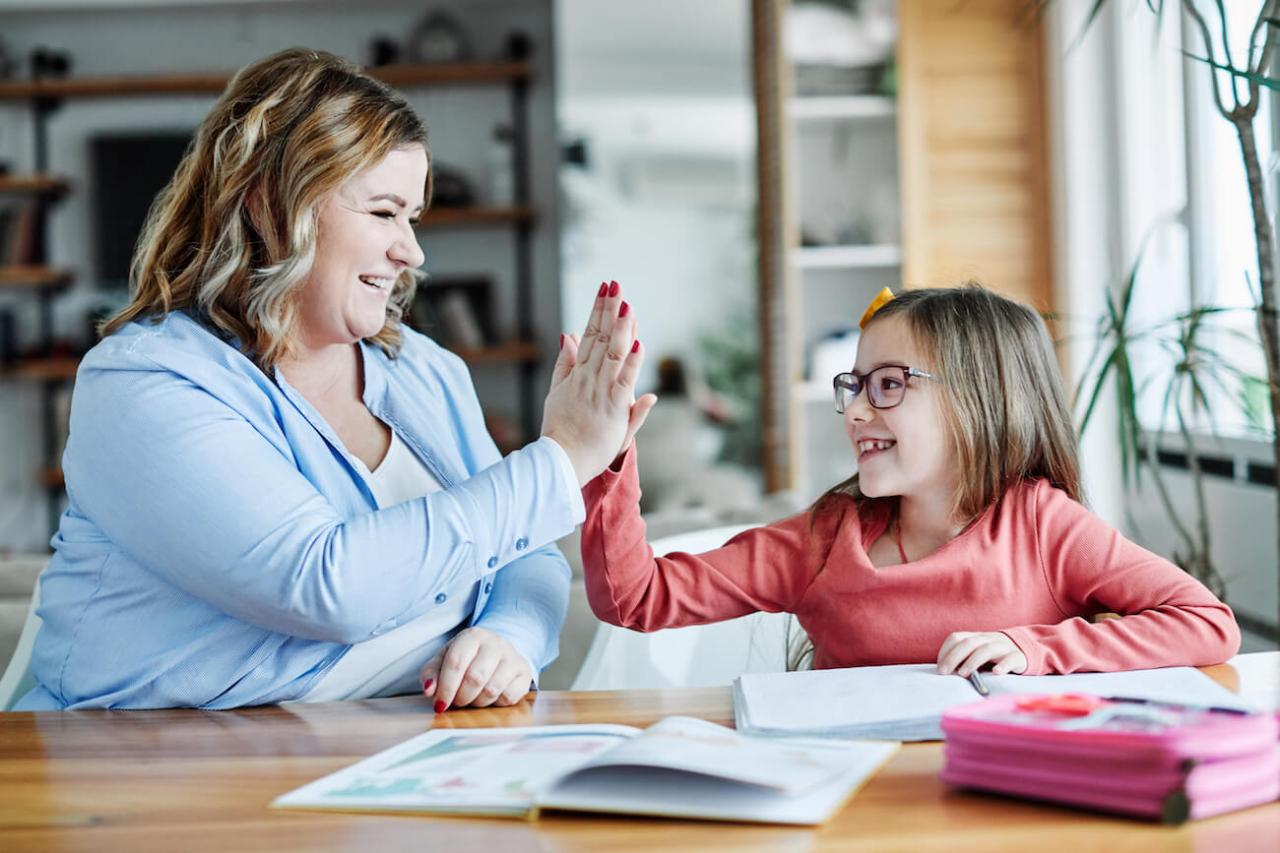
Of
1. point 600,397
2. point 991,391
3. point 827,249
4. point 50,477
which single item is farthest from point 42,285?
point 991,391

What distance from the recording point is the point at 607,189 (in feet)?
17.5

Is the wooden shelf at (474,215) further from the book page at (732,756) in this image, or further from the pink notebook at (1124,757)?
the pink notebook at (1124,757)

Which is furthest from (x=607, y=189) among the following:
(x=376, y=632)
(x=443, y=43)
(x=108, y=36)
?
(x=376, y=632)

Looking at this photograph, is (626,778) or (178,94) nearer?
(626,778)

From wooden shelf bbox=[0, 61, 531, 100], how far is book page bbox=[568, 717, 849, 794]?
503cm

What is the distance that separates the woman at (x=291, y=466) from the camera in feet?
4.24

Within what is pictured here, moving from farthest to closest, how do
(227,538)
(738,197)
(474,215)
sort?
1. (474,215)
2. (738,197)
3. (227,538)

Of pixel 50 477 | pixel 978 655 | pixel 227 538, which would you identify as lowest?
pixel 50 477

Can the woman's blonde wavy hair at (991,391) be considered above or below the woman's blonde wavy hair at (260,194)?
below

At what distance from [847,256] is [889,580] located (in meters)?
3.25

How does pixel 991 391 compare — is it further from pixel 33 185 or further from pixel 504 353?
pixel 33 185

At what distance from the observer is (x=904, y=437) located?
1502mm

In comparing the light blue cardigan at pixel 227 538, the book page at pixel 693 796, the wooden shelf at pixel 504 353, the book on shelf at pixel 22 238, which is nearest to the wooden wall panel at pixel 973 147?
the wooden shelf at pixel 504 353

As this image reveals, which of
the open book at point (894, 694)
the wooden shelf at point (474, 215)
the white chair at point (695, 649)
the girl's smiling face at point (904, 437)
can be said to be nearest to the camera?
the open book at point (894, 694)
